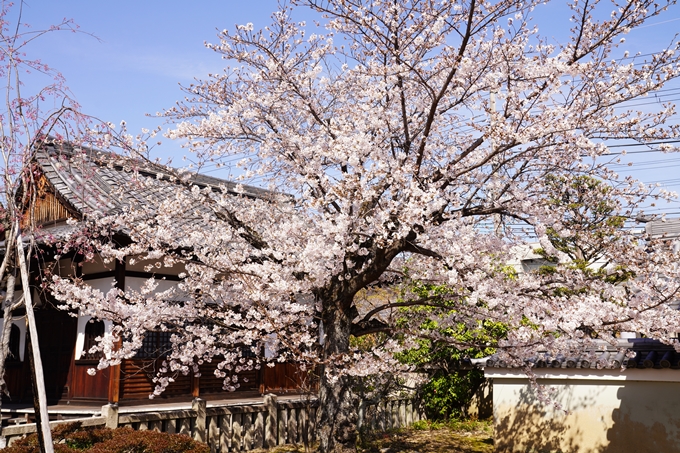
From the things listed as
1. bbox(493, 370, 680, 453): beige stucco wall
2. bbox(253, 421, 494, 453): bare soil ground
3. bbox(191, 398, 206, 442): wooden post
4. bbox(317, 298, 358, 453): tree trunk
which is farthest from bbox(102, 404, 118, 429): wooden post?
bbox(493, 370, 680, 453): beige stucco wall

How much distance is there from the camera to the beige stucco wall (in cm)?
1144

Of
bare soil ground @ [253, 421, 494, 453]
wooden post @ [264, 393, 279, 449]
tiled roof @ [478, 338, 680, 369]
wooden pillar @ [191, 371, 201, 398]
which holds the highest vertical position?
tiled roof @ [478, 338, 680, 369]

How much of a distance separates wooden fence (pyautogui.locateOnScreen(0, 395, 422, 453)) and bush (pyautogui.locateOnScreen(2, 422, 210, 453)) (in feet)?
2.11

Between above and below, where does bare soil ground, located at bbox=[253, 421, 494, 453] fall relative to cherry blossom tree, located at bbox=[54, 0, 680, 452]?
below

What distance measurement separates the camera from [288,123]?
1062 centimetres

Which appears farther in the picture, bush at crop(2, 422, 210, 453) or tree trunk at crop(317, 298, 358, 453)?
tree trunk at crop(317, 298, 358, 453)

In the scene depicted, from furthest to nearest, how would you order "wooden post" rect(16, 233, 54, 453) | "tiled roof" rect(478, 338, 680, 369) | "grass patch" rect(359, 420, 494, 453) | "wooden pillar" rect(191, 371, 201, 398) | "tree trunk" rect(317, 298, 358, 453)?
"wooden pillar" rect(191, 371, 201, 398) < "grass patch" rect(359, 420, 494, 453) < "tiled roof" rect(478, 338, 680, 369) < "tree trunk" rect(317, 298, 358, 453) < "wooden post" rect(16, 233, 54, 453)

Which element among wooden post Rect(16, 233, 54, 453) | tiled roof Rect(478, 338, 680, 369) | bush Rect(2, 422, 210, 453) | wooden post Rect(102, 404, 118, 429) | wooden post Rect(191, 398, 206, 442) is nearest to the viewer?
wooden post Rect(16, 233, 54, 453)

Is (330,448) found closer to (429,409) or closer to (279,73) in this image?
(279,73)

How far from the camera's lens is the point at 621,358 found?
11781 millimetres

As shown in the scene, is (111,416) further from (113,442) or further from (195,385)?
(195,385)

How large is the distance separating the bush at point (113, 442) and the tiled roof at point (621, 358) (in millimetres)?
5735

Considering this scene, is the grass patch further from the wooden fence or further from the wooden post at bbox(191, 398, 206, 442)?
the wooden post at bbox(191, 398, 206, 442)

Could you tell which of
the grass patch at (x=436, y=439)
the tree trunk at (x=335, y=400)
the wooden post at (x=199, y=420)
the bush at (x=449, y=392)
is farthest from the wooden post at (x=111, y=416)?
the bush at (x=449, y=392)
